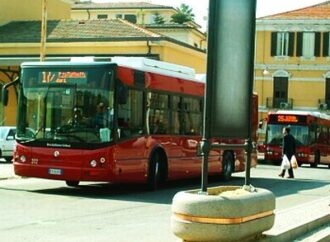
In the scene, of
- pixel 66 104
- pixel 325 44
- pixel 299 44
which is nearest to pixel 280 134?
pixel 66 104

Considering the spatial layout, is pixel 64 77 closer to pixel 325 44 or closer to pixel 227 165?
pixel 227 165

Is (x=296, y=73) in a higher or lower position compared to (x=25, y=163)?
higher

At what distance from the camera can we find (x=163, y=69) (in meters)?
18.1

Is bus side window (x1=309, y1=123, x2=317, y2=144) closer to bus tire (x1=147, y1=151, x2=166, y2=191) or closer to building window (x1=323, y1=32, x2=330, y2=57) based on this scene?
bus tire (x1=147, y1=151, x2=166, y2=191)

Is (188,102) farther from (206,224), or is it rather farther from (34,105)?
(206,224)

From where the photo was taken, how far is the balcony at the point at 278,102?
67.2m

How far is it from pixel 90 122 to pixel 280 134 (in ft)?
79.5

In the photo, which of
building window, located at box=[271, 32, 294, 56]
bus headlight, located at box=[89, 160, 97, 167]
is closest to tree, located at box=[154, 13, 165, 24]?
building window, located at box=[271, 32, 294, 56]

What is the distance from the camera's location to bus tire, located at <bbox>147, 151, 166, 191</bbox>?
676 inches

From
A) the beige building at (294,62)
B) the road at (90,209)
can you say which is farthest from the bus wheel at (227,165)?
the beige building at (294,62)

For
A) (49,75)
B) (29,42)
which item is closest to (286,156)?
(49,75)

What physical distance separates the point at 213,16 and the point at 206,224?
2.38 m

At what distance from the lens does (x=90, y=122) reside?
15.5m

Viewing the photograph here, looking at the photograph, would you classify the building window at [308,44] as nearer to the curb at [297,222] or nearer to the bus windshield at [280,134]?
the bus windshield at [280,134]
